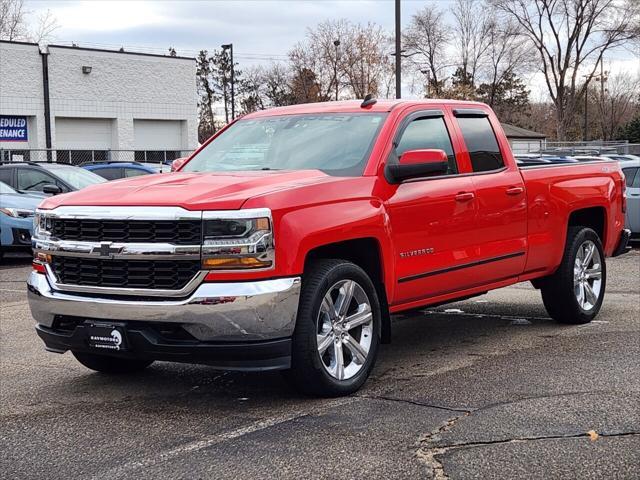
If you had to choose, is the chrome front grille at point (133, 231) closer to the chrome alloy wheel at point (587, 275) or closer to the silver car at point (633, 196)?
the chrome alloy wheel at point (587, 275)

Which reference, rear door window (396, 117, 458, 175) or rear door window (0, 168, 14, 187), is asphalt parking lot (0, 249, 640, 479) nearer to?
rear door window (396, 117, 458, 175)

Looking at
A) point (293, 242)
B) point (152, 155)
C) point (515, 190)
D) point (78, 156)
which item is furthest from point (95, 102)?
point (293, 242)

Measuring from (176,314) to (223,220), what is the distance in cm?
59

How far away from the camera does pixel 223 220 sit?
5230 mm

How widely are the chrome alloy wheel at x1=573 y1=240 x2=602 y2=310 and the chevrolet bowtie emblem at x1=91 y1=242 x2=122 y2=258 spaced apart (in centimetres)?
442

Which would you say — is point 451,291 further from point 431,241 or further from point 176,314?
point 176,314

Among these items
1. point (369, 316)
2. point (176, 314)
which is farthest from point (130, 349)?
point (369, 316)

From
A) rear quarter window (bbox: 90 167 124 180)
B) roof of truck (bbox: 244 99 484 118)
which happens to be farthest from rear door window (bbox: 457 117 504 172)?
rear quarter window (bbox: 90 167 124 180)

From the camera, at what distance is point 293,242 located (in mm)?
5387

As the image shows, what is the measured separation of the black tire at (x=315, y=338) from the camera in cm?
542

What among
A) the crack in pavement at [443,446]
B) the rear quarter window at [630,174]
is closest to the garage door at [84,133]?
the rear quarter window at [630,174]

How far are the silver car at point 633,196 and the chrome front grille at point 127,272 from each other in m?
12.3

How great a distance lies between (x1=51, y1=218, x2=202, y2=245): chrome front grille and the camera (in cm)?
526

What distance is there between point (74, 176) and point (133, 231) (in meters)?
11.6
